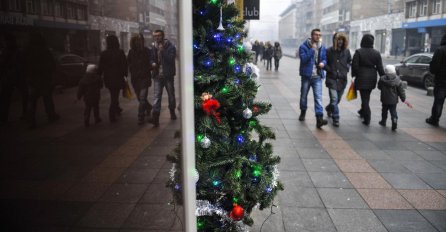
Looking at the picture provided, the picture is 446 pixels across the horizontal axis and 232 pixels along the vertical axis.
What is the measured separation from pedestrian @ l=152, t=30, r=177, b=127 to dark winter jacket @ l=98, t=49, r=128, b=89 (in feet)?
0.59

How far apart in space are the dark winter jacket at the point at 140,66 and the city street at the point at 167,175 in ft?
0.34

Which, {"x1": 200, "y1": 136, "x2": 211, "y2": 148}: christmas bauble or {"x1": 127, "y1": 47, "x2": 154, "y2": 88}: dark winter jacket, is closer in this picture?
{"x1": 127, "y1": 47, "x2": 154, "y2": 88}: dark winter jacket

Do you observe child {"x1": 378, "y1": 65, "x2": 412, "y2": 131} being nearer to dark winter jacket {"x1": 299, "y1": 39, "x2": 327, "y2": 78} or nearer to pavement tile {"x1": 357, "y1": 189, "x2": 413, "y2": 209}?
dark winter jacket {"x1": 299, "y1": 39, "x2": 327, "y2": 78}

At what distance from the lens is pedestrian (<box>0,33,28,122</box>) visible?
1.42m

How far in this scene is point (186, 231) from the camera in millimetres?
2104

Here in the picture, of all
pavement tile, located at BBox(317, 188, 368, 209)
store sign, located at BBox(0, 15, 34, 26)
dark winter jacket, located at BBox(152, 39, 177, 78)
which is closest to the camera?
store sign, located at BBox(0, 15, 34, 26)

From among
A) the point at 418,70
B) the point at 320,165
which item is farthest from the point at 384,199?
the point at 418,70

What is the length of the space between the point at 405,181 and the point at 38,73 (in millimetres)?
4750

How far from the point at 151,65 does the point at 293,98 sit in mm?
11449

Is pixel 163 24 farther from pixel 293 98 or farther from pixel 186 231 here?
pixel 293 98

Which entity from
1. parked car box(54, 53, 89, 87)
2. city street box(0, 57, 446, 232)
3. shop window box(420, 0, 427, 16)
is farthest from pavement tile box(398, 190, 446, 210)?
shop window box(420, 0, 427, 16)

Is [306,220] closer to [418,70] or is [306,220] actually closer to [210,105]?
[210,105]

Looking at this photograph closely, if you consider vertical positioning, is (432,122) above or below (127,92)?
below

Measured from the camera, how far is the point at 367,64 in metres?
8.27
